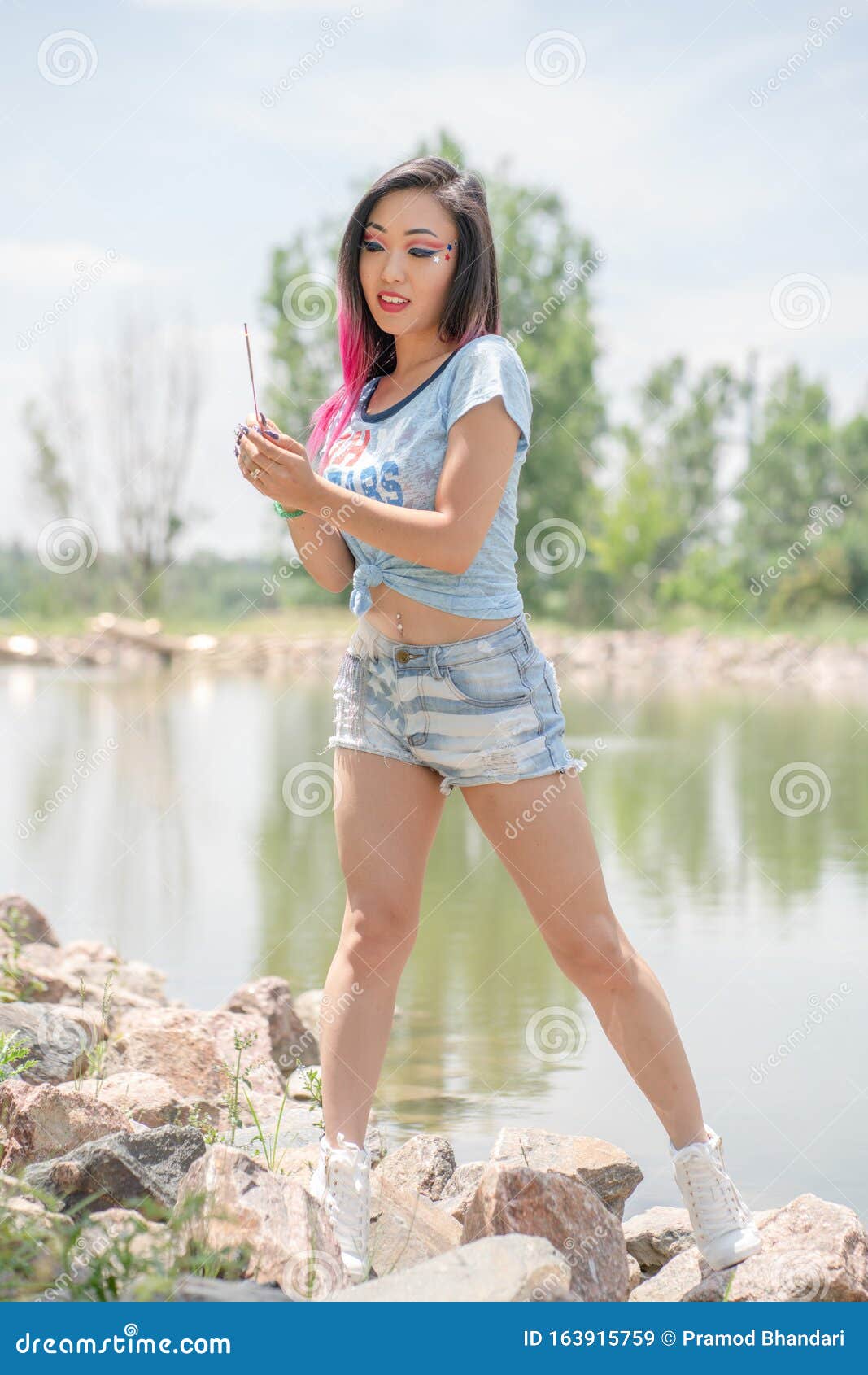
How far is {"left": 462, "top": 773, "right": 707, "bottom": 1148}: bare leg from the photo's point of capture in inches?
84.0

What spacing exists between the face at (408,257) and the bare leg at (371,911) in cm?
68

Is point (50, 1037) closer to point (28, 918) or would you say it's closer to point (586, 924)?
point (586, 924)

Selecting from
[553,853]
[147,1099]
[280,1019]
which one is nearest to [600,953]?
[553,853]

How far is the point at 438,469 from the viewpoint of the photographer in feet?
7.13

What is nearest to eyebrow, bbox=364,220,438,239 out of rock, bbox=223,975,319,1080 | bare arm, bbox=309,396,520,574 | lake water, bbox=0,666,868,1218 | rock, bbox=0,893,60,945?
bare arm, bbox=309,396,520,574

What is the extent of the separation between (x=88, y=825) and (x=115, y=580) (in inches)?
1043

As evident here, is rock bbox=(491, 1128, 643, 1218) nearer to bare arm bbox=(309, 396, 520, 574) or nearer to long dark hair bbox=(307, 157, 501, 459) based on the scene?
bare arm bbox=(309, 396, 520, 574)

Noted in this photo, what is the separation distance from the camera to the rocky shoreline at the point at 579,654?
20672 millimetres

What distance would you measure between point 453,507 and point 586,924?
0.63 meters

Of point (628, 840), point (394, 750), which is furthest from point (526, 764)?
point (628, 840)

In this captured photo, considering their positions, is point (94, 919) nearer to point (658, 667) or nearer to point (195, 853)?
point (195, 853)

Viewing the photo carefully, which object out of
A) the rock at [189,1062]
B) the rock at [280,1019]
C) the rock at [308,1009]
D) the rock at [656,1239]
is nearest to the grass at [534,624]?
the rock at [308,1009]
